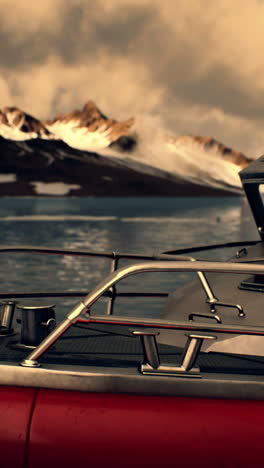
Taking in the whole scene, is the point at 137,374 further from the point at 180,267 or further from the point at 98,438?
the point at 180,267

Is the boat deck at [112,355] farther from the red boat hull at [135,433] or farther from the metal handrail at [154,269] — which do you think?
the metal handrail at [154,269]

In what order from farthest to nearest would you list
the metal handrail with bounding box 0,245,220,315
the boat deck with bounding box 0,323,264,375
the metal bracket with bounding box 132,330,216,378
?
the metal handrail with bounding box 0,245,220,315 < the boat deck with bounding box 0,323,264,375 < the metal bracket with bounding box 132,330,216,378

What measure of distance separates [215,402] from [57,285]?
28.3 meters

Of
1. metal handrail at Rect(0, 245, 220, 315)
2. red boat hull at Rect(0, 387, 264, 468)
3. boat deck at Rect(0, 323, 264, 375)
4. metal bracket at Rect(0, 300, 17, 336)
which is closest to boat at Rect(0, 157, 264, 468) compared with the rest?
red boat hull at Rect(0, 387, 264, 468)

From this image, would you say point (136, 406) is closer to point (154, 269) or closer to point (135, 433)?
point (135, 433)

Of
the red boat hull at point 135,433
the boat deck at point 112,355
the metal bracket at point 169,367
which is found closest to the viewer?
the red boat hull at point 135,433

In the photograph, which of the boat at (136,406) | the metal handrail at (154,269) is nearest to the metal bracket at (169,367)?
the boat at (136,406)

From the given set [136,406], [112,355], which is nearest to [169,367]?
[136,406]

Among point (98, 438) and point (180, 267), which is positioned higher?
point (180, 267)

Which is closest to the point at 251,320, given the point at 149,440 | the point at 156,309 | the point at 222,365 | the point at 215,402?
the point at 222,365

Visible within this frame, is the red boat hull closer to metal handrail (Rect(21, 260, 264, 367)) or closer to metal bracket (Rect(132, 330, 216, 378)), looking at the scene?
metal bracket (Rect(132, 330, 216, 378))

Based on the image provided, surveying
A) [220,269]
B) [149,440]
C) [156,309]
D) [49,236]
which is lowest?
[149,440]

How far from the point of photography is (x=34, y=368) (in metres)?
4.20

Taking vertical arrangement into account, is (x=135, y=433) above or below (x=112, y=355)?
below
